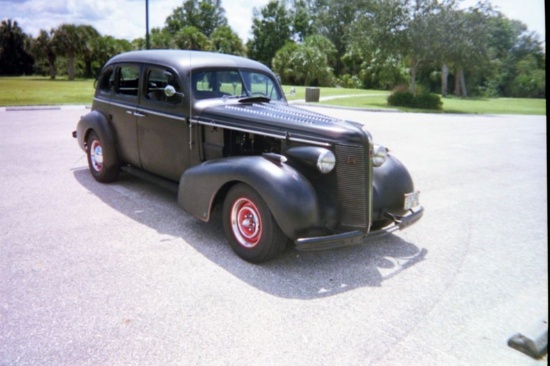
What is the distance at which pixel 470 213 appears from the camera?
5.57 metres

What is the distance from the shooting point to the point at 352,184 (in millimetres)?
3770

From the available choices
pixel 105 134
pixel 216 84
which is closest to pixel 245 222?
pixel 216 84

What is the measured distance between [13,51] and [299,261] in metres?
4.46

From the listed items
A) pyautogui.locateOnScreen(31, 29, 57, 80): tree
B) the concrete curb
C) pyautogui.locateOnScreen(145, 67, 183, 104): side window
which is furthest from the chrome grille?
the concrete curb

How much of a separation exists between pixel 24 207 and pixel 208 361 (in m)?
3.85

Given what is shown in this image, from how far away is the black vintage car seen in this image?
12.2ft

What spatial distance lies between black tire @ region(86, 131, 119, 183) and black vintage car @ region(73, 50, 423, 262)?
213mm

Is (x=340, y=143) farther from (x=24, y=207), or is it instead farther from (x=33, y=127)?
(x=33, y=127)

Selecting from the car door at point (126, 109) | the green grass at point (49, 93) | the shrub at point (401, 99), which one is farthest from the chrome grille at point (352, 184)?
the shrub at point (401, 99)

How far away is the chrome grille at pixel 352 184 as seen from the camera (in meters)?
3.70

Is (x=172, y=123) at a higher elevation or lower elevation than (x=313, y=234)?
higher

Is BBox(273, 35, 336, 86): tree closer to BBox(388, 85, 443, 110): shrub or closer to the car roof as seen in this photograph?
BBox(388, 85, 443, 110): shrub

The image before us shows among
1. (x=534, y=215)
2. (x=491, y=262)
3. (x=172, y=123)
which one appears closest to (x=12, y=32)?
(x=172, y=123)

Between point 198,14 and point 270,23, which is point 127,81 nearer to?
point 198,14
